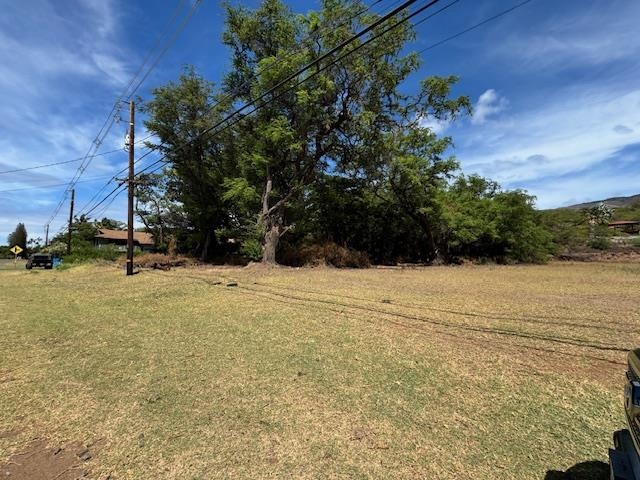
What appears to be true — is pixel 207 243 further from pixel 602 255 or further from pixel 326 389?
pixel 602 255

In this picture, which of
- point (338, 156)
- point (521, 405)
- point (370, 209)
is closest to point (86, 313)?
point (521, 405)

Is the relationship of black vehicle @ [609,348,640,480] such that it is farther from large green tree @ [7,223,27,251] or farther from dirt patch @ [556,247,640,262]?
large green tree @ [7,223,27,251]

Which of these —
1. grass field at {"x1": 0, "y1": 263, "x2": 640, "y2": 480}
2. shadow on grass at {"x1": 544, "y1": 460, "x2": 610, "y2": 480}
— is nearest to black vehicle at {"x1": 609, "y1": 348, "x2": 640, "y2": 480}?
shadow on grass at {"x1": 544, "y1": 460, "x2": 610, "y2": 480}

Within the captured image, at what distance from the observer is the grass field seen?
3.10 metres

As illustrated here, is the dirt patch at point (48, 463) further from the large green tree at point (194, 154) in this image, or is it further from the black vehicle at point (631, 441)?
the large green tree at point (194, 154)

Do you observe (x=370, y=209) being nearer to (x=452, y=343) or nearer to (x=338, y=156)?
(x=338, y=156)

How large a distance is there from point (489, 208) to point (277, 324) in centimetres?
2393

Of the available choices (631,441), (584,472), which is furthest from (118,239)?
(631,441)

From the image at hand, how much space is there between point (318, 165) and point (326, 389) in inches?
758

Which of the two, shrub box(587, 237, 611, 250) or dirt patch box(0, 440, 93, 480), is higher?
shrub box(587, 237, 611, 250)

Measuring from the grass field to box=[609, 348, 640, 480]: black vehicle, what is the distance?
951 mm

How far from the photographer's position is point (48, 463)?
10.2 feet

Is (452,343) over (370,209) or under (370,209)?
under

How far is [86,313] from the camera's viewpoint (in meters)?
9.20
